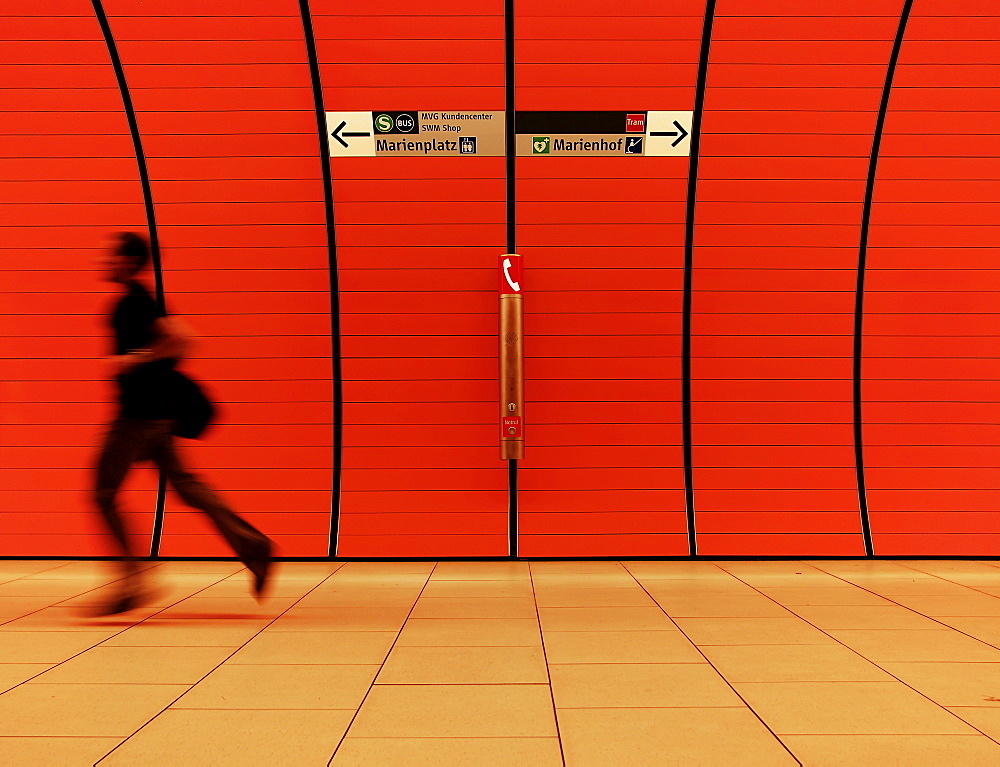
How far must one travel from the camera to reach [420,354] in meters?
5.25

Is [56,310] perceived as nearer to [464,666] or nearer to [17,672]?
[17,672]

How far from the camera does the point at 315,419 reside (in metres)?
5.25

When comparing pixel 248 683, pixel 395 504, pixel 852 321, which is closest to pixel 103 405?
pixel 395 504

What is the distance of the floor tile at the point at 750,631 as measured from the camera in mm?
3156

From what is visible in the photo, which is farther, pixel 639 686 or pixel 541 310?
pixel 541 310

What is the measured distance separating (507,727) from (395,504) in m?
3.13

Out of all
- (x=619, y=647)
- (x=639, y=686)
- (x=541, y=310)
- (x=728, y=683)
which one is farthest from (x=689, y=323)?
(x=639, y=686)

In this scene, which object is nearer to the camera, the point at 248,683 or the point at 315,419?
the point at 248,683

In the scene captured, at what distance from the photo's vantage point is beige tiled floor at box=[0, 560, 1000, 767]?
2061mm

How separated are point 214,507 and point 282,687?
4.29 ft

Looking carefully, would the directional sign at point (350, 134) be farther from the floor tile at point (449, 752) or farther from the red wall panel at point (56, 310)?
the floor tile at point (449, 752)

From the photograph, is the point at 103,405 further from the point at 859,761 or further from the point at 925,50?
the point at 925,50

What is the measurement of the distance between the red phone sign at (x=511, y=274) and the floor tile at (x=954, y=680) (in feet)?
10.2

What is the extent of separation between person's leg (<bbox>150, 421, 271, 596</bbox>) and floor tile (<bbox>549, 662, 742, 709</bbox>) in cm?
167
